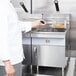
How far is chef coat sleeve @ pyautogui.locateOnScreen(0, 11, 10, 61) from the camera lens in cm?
130

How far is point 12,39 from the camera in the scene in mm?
1387

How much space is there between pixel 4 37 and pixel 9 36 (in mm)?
49

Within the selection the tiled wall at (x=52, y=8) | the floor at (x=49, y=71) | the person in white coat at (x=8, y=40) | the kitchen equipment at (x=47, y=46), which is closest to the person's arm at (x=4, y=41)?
the person in white coat at (x=8, y=40)

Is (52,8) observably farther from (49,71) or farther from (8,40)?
(8,40)

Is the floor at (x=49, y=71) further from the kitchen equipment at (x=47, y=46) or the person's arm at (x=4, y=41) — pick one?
the person's arm at (x=4, y=41)

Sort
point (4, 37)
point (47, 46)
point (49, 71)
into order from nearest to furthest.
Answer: point (4, 37), point (47, 46), point (49, 71)

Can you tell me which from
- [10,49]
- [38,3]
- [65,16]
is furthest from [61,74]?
[10,49]

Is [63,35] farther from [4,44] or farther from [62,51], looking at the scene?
[4,44]

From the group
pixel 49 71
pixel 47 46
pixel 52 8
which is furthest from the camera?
pixel 52 8

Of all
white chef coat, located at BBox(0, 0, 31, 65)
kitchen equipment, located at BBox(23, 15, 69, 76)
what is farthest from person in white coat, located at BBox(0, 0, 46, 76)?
kitchen equipment, located at BBox(23, 15, 69, 76)

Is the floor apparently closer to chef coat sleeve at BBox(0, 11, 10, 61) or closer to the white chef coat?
the white chef coat

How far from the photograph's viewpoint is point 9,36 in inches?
53.2

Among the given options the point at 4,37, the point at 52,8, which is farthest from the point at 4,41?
the point at 52,8

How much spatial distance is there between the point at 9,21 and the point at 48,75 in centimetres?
130
